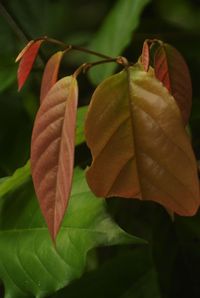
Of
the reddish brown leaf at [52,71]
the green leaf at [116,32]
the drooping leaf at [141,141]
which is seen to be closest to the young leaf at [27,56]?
the reddish brown leaf at [52,71]

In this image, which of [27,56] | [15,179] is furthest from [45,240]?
[27,56]

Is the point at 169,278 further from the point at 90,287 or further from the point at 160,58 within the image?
the point at 160,58

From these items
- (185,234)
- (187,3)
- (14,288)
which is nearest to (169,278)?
(185,234)

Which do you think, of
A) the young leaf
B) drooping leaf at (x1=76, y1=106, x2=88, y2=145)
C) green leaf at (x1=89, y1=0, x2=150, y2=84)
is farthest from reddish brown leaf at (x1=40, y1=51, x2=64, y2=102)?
green leaf at (x1=89, y1=0, x2=150, y2=84)

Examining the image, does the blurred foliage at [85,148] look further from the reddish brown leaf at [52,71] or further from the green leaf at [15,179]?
the reddish brown leaf at [52,71]

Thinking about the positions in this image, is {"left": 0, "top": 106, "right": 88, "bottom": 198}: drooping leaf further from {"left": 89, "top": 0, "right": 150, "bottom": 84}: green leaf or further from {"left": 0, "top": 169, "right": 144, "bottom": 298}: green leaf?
{"left": 89, "top": 0, "right": 150, "bottom": 84}: green leaf

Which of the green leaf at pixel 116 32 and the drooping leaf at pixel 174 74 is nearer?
the drooping leaf at pixel 174 74
